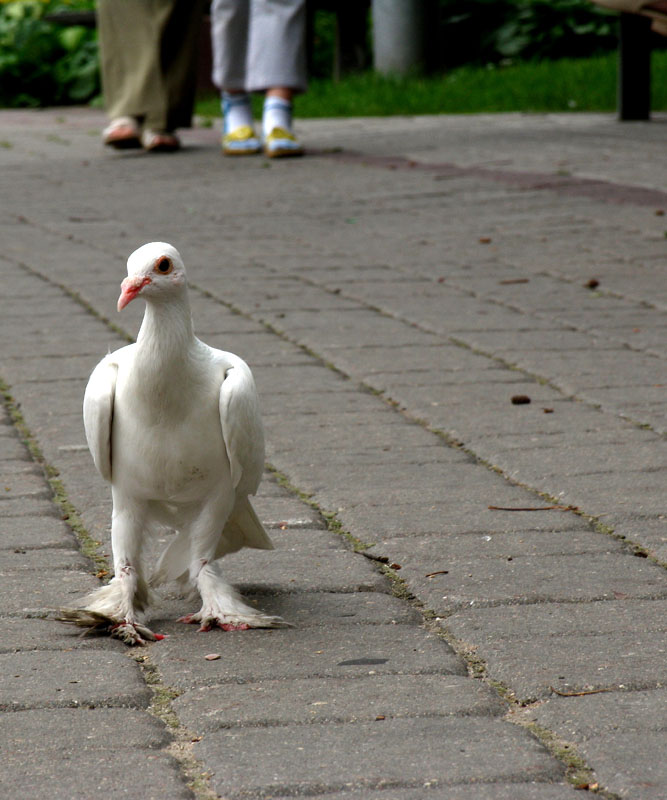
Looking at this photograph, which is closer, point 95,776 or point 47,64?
point 95,776

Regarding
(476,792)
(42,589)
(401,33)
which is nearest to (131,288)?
(42,589)

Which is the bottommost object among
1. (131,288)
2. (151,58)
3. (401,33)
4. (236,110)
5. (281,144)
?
(281,144)

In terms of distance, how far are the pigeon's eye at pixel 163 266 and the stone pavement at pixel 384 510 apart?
72cm

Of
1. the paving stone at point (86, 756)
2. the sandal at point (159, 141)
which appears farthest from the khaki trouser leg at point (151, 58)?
the paving stone at point (86, 756)

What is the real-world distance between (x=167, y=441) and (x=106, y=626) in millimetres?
388

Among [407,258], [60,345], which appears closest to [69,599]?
[60,345]

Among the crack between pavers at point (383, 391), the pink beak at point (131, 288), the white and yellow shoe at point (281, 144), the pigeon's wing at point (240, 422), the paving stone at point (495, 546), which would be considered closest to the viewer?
the pink beak at point (131, 288)

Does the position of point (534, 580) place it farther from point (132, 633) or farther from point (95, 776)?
point (95, 776)

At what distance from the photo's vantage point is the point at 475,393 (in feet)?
14.8

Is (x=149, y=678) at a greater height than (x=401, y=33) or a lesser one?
lesser

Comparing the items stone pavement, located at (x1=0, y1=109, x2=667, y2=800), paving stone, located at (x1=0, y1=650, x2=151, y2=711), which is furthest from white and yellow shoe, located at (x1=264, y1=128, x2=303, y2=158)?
paving stone, located at (x1=0, y1=650, x2=151, y2=711)

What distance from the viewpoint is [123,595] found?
2807 mm

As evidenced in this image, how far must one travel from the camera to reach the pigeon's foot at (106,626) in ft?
9.02

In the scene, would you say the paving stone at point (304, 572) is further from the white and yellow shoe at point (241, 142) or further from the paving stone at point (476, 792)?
the white and yellow shoe at point (241, 142)
